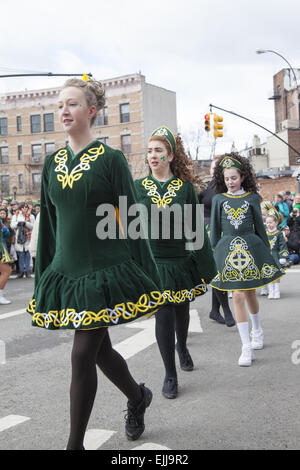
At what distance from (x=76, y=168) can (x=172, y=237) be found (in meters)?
1.55

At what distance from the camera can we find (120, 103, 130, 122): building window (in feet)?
137

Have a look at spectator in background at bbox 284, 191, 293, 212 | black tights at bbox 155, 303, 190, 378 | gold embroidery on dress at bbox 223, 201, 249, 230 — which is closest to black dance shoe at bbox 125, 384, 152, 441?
black tights at bbox 155, 303, 190, 378

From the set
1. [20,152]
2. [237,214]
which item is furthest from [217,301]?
[20,152]

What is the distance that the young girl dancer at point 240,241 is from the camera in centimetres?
504

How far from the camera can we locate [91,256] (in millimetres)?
2756

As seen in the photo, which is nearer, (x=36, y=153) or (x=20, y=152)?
(x=36, y=153)

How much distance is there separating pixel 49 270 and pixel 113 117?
4059 cm

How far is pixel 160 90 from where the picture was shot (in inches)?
1741

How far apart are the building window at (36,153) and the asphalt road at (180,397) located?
39.8 m

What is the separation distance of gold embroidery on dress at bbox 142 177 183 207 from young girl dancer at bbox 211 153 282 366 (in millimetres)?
1118

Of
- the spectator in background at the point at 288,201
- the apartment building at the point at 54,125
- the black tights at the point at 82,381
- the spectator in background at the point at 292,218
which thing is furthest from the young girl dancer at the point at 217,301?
the apartment building at the point at 54,125

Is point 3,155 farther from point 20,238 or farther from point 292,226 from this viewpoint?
point 292,226

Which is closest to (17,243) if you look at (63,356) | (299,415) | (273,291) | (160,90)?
(273,291)

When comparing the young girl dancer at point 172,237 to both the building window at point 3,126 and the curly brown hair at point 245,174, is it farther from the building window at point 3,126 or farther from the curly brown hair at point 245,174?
the building window at point 3,126
